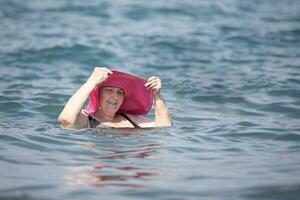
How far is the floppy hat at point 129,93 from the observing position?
774 cm

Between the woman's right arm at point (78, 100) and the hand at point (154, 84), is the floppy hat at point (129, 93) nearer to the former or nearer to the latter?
the hand at point (154, 84)

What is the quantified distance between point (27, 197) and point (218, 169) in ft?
5.98

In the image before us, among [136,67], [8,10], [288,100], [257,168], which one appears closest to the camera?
[257,168]

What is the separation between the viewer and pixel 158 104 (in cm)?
793

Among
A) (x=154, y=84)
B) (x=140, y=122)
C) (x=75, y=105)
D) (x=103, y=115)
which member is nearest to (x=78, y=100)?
(x=75, y=105)

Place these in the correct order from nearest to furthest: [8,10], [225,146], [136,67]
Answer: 1. [225,146]
2. [136,67]
3. [8,10]

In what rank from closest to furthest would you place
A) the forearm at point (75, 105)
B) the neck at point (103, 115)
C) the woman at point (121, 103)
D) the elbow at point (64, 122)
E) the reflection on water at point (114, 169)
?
the reflection on water at point (114, 169)
the forearm at point (75, 105)
the elbow at point (64, 122)
the woman at point (121, 103)
the neck at point (103, 115)

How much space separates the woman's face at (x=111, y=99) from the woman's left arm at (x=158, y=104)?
13.5 inches

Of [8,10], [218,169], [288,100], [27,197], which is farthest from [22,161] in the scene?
[8,10]

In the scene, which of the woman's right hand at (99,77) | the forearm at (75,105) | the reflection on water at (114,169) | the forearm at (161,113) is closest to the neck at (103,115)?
the forearm at (161,113)

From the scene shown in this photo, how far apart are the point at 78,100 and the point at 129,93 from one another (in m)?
0.91

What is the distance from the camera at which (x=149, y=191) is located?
5.32 metres

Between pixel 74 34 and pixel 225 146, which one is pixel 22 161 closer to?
pixel 225 146

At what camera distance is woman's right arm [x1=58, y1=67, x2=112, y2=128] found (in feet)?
23.8
